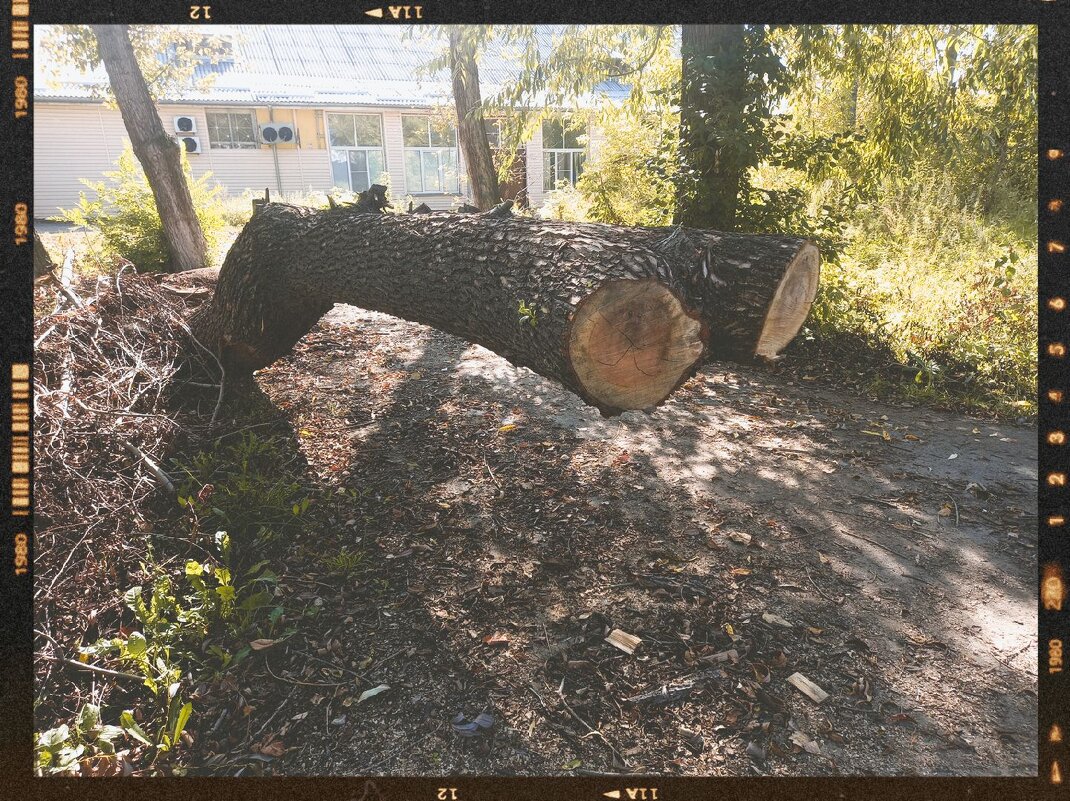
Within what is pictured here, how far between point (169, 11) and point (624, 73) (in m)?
4.13

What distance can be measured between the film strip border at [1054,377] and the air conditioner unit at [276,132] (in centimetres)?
1104

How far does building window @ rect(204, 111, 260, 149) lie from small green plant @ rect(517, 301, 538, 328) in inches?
366

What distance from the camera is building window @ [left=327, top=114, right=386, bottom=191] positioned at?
1030 centimetres

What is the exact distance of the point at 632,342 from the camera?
212cm

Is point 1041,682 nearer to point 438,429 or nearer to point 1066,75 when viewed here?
point 1066,75

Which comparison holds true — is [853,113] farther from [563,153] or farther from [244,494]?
[244,494]

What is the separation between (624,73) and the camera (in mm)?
4828

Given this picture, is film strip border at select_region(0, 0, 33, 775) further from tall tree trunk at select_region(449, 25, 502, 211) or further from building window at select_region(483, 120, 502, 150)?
building window at select_region(483, 120, 502, 150)

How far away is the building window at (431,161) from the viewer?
409 inches

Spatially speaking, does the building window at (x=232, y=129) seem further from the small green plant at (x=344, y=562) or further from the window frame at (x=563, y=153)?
the small green plant at (x=344, y=562)

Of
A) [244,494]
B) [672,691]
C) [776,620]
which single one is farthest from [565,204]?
[672,691]

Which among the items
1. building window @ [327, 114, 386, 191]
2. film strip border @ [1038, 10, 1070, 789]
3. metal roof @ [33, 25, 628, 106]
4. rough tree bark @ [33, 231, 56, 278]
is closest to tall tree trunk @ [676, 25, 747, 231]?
metal roof @ [33, 25, 628, 106]

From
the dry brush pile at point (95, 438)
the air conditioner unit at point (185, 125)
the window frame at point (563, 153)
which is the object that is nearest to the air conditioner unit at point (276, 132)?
the air conditioner unit at point (185, 125)

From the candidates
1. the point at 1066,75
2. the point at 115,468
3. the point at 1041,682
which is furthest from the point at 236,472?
the point at 1066,75
